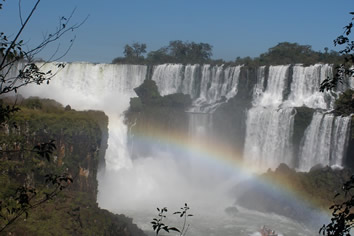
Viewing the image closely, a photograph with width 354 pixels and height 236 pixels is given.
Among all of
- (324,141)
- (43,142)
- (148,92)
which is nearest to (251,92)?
(148,92)

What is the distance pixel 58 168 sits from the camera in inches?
699

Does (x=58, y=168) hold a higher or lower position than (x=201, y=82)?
lower

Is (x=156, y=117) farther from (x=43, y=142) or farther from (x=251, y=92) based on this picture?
(x=43, y=142)

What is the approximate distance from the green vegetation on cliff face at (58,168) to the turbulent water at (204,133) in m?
4.61

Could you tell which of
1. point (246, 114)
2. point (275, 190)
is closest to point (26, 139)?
point (275, 190)

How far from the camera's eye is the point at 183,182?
31266 mm

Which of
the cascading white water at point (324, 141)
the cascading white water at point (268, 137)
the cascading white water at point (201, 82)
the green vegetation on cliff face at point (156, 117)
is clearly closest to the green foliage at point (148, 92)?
the green vegetation on cliff face at point (156, 117)

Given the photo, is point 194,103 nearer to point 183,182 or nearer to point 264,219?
point 183,182

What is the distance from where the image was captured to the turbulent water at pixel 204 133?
2391 centimetres

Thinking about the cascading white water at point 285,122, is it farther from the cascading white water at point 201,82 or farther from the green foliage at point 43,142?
the green foliage at point 43,142

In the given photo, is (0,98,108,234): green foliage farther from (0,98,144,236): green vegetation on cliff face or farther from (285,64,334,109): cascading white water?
(285,64,334,109): cascading white water

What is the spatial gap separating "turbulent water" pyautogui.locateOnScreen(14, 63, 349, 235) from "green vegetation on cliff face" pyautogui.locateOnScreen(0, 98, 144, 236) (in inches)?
182

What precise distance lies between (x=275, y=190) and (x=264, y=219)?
123 inches

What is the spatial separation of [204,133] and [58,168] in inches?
671
